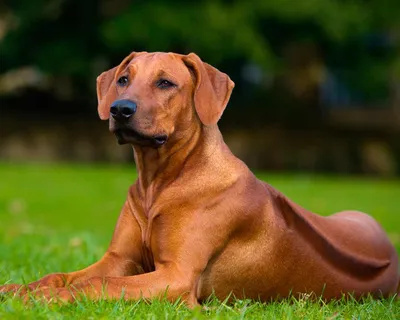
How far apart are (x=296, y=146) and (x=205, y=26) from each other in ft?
13.9

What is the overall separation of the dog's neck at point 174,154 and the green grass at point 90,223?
0.79 meters

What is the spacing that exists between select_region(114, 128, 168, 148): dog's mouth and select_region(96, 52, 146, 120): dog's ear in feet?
1.15

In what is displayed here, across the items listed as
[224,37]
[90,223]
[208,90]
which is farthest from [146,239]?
[224,37]

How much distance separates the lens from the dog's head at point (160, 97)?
452 cm

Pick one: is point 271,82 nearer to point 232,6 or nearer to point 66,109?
point 232,6

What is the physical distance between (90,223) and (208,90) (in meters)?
7.88

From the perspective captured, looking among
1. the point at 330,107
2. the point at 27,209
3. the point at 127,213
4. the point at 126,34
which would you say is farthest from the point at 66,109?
the point at 127,213

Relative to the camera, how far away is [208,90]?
188 inches

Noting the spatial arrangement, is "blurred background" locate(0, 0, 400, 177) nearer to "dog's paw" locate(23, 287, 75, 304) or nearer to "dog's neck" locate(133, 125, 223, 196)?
"dog's neck" locate(133, 125, 223, 196)

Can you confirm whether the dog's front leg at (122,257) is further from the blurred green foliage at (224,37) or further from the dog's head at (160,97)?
A: the blurred green foliage at (224,37)

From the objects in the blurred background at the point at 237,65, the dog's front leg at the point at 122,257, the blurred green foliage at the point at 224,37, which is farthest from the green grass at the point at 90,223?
the blurred green foliage at the point at 224,37

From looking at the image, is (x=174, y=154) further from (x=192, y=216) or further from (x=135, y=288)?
(x=135, y=288)

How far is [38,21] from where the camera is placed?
71.5 feet

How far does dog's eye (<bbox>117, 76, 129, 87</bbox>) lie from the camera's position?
4815 mm
